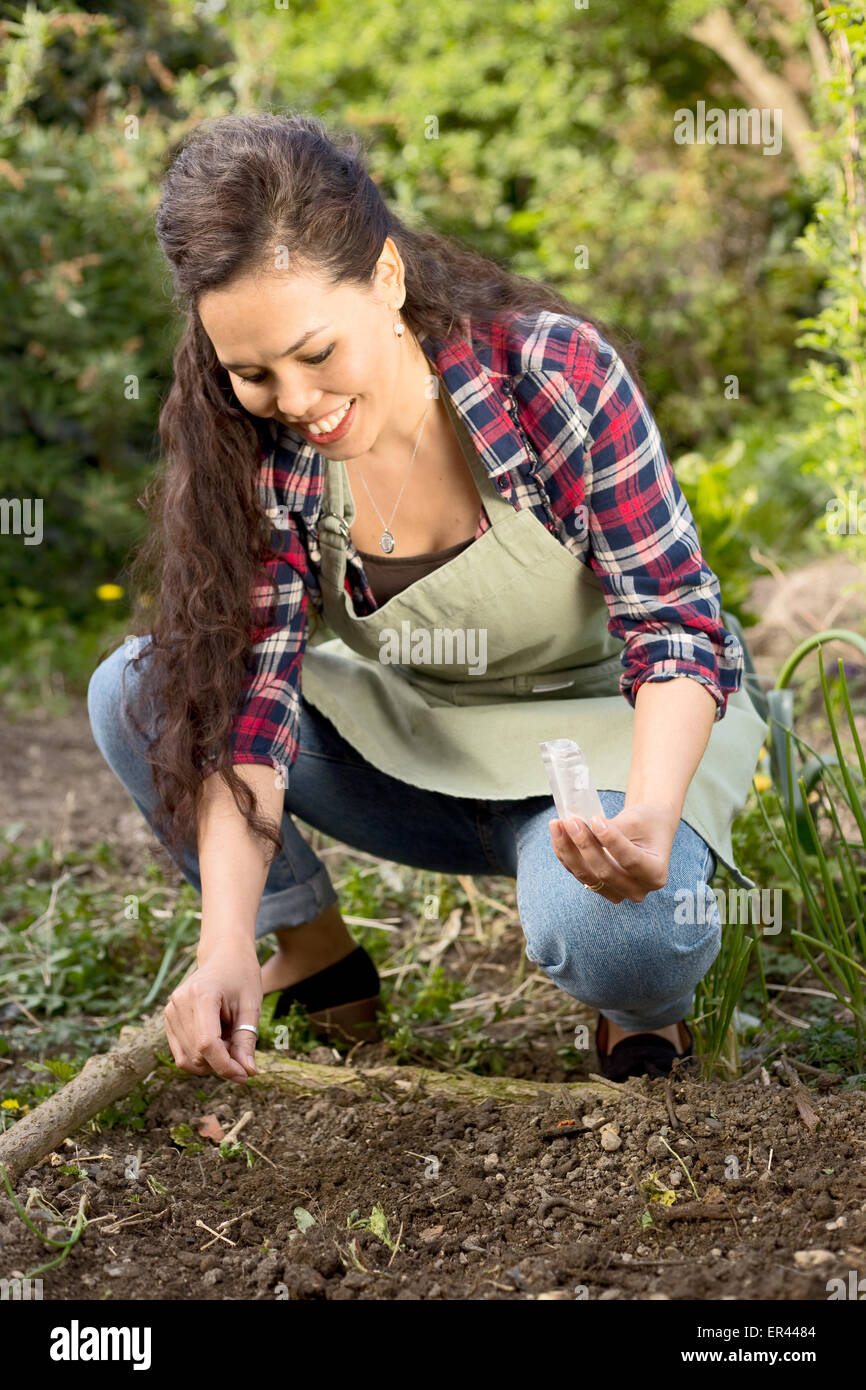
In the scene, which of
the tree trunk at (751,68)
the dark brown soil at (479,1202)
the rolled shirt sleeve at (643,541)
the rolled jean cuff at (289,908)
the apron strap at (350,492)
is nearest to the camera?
the dark brown soil at (479,1202)

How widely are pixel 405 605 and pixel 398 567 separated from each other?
0.06 m

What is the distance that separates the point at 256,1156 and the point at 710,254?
19.4 feet

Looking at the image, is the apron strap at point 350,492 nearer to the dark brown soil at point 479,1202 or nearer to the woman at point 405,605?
the woman at point 405,605

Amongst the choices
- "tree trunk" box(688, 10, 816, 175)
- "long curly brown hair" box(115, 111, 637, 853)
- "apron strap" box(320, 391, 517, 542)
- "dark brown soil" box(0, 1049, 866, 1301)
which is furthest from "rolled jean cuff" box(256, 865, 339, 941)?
"tree trunk" box(688, 10, 816, 175)

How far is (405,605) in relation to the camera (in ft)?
5.98

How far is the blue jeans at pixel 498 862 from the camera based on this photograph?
160 centimetres

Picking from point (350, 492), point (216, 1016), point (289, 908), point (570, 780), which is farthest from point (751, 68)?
point (216, 1016)

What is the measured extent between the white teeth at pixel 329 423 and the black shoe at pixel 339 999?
0.90 m

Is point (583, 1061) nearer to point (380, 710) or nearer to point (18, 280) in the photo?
point (380, 710)

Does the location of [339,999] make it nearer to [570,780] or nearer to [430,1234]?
[430,1234]

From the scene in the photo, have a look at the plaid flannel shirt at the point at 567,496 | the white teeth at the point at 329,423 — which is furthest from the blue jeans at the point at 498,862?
the white teeth at the point at 329,423
